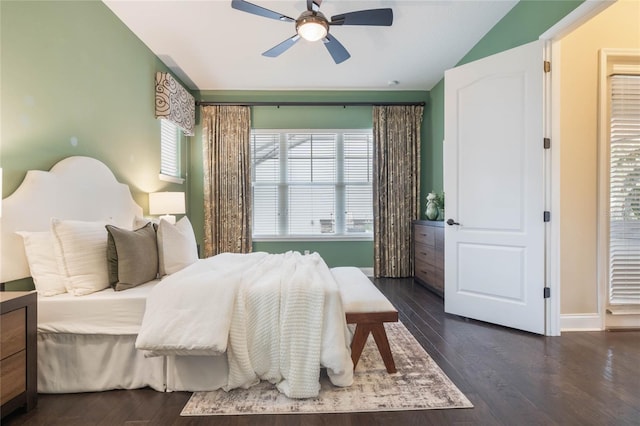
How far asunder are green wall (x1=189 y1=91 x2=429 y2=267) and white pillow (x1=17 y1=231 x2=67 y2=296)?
2.88 metres

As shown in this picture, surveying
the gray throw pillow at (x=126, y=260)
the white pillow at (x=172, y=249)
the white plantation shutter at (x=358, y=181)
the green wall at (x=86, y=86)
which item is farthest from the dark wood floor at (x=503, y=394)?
the white plantation shutter at (x=358, y=181)

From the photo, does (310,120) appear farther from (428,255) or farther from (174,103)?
(428,255)

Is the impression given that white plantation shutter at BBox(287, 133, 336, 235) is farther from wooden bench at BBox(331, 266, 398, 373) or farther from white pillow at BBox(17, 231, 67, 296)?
white pillow at BBox(17, 231, 67, 296)

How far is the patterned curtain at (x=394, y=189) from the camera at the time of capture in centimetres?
482

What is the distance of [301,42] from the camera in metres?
3.45

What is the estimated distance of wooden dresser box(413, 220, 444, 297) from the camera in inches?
150

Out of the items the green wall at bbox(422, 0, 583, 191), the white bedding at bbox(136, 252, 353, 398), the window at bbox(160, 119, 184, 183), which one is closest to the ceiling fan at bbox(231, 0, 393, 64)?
the green wall at bbox(422, 0, 583, 191)

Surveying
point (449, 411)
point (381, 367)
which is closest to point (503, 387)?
point (449, 411)

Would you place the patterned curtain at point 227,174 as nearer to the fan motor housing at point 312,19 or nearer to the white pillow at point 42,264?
the fan motor housing at point 312,19

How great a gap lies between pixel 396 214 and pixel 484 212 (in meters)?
1.95

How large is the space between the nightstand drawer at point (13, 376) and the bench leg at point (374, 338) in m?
1.78

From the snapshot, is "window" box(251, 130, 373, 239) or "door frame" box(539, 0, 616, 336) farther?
"window" box(251, 130, 373, 239)

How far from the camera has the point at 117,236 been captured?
80.7 inches

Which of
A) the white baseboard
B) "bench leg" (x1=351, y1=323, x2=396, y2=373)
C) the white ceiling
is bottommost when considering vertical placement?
the white baseboard
